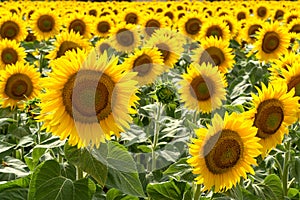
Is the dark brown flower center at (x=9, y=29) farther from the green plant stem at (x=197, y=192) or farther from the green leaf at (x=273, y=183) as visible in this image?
the green plant stem at (x=197, y=192)

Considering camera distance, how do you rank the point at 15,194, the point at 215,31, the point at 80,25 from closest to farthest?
the point at 15,194 → the point at 215,31 → the point at 80,25

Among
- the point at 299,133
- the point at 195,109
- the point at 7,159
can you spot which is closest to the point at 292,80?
the point at 299,133

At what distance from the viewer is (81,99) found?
201 cm

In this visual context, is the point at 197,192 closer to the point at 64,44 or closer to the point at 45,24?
the point at 64,44

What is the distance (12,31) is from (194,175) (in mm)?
3569

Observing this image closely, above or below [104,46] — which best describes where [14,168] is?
below

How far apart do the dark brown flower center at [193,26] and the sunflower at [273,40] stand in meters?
1.31

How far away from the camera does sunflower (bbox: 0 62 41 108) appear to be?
3.18 metres

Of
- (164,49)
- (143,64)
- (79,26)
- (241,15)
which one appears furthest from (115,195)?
(241,15)

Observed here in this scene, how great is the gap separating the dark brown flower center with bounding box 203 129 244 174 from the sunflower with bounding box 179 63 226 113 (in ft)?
3.53

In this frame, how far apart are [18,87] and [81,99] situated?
1.33 meters

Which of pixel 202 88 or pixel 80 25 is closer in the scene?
pixel 202 88

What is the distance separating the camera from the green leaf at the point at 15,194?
2223mm

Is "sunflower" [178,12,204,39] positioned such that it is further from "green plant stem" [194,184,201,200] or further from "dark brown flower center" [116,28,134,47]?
"green plant stem" [194,184,201,200]
